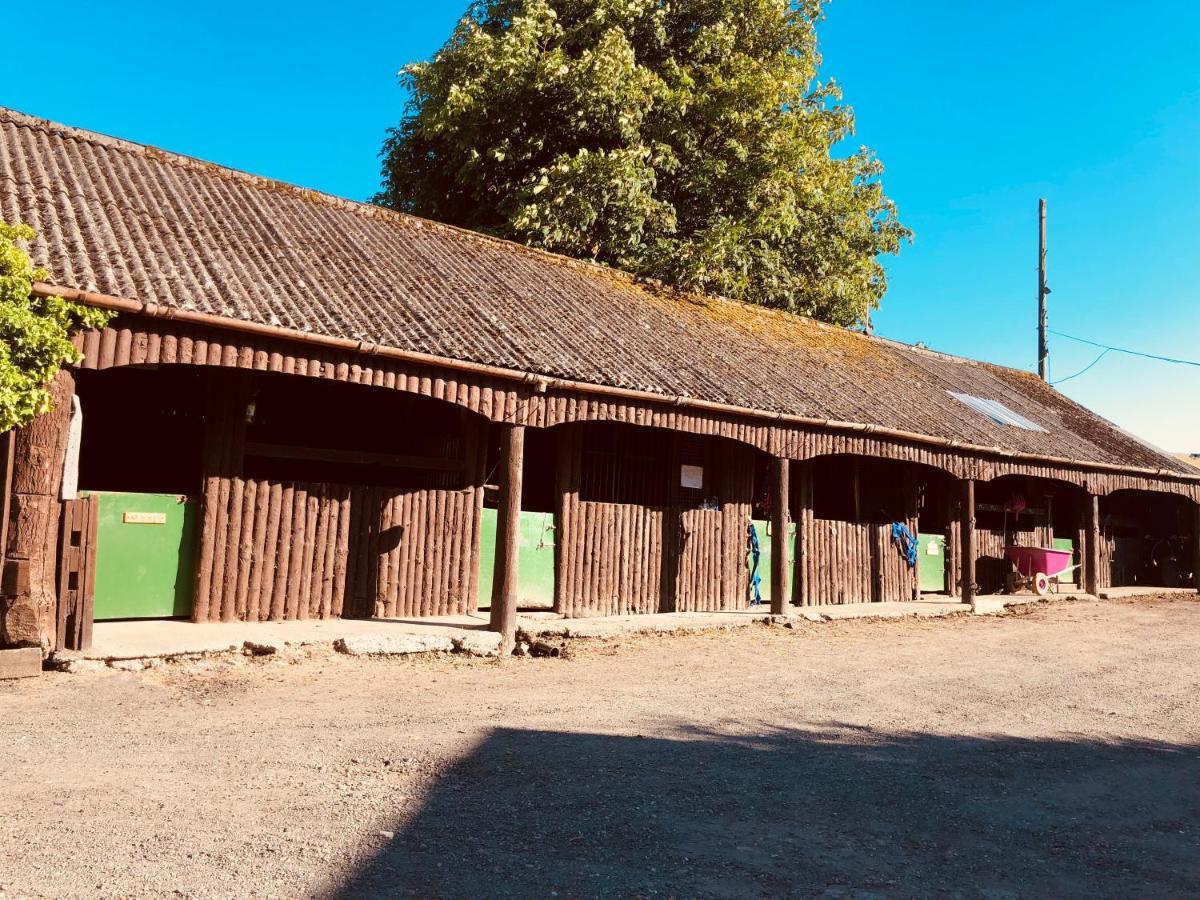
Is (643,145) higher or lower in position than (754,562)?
higher

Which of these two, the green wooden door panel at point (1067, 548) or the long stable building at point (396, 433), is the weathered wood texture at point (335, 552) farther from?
the green wooden door panel at point (1067, 548)

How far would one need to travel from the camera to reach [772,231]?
21078 millimetres

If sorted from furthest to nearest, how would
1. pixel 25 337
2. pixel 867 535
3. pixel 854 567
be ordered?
pixel 867 535
pixel 854 567
pixel 25 337

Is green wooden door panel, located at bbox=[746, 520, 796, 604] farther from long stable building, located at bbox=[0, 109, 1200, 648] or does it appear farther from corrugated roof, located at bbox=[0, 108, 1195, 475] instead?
corrugated roof, located at bbox=[0, 108, 1195, 475]

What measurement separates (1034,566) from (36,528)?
16226 millimetres

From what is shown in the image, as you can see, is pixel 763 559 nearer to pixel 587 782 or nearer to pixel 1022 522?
pixel 1022 522

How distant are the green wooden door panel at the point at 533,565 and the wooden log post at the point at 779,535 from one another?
292 centimetres

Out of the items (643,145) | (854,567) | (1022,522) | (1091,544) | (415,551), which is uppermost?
(643,145)

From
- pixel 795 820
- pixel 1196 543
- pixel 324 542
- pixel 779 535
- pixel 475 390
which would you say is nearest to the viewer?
pixel 795 820

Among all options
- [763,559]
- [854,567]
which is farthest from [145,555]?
[854,567]

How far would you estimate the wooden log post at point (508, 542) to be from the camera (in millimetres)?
9479

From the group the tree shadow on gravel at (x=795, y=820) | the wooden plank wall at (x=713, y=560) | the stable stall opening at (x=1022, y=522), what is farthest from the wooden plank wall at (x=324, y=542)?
the stable stall opening at (x=1022, y=522)

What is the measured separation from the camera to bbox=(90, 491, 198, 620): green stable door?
27.9 feet

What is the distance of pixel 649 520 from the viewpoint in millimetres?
12500
